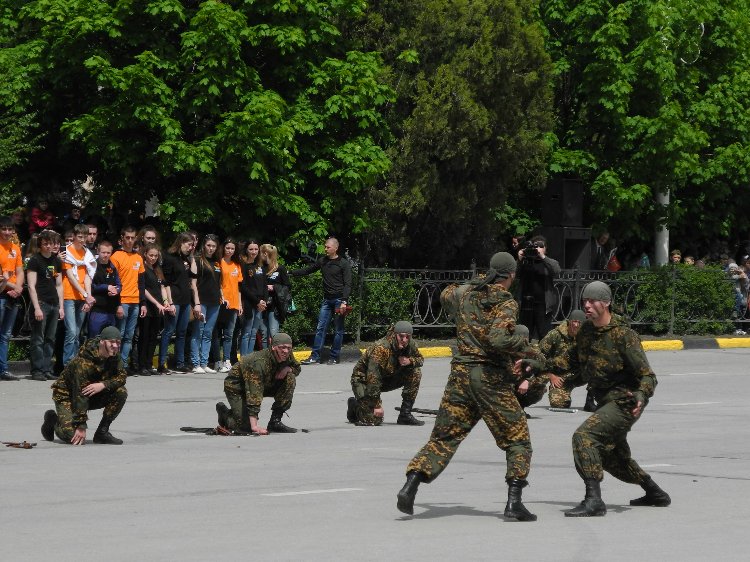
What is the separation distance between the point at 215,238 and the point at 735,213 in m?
17.7

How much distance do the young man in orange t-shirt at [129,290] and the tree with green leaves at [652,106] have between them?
45.2 feet

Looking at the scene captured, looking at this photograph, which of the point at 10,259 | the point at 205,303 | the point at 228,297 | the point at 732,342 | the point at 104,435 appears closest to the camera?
the point at 104,435

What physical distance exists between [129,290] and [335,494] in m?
9.90

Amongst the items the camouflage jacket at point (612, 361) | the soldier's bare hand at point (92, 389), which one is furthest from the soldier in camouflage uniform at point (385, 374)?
the camouflage jacket at point (612, 361)

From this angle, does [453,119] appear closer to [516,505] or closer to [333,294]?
[333,294]

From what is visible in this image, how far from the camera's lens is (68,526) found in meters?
9.28

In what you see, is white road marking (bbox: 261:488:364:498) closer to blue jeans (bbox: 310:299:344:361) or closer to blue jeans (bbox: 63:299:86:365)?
blue jeans (bbox: 63:299:86:365)

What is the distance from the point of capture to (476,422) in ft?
32.1

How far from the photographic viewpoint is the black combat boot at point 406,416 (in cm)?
1551

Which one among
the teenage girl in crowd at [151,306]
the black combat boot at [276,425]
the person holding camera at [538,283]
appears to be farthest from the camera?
the teenage girl in crowd at [151,306]

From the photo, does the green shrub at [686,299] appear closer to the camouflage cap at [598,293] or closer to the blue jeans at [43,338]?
the blue jeans at [43,338]

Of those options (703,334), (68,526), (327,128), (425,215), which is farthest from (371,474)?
(703,334)

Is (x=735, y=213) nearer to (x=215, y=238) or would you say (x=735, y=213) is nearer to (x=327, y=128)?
(x=327, y=128)

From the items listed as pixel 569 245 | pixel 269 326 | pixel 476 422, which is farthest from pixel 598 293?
pixel 569 245
